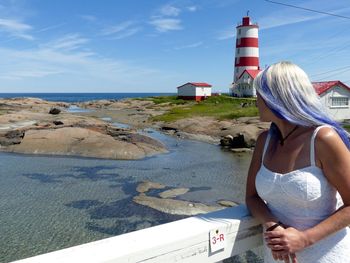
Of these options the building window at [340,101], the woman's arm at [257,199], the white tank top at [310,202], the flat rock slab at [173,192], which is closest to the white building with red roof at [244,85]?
the building window at [340,101]

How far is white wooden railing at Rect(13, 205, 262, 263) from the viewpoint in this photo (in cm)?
212

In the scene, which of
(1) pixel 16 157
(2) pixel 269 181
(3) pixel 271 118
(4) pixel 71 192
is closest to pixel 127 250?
(2) pixel 269 181

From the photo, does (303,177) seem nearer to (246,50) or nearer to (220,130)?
(220,130)

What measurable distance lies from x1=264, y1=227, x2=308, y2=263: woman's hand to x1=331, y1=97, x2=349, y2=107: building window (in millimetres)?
40890

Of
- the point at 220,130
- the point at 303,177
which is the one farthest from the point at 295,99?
the point at 220,130

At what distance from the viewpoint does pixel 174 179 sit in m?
18.5

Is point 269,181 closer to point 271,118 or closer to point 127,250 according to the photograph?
point 271,118

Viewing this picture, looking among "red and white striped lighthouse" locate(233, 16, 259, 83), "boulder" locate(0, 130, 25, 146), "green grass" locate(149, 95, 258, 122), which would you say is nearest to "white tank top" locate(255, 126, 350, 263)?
"boulder" locate(0, 130, 25, 146)

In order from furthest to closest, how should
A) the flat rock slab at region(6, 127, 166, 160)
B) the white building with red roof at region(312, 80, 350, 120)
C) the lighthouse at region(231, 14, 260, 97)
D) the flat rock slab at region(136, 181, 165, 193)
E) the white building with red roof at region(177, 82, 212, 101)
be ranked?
the white building with red roof at region(177, 82, 212, 101) → the lighthouse at region(231, 14, 260, 97) → the white building with red roof at region(312, 80, 350, 120) → the flat rock slab at region(6, 127, 166, 160) → the flat rock slab at region(136, 181, 165, 193)

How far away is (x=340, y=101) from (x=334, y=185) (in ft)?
138

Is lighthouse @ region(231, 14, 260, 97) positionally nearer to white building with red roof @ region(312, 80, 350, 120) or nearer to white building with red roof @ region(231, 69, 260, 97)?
white building with red roof @ region(231, 69, 260, 97)

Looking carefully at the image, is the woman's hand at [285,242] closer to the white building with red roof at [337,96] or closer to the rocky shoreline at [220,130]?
the rocky shoreline at [220,130]

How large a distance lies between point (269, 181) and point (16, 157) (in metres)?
22.8

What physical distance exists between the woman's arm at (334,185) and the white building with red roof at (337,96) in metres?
39.1
